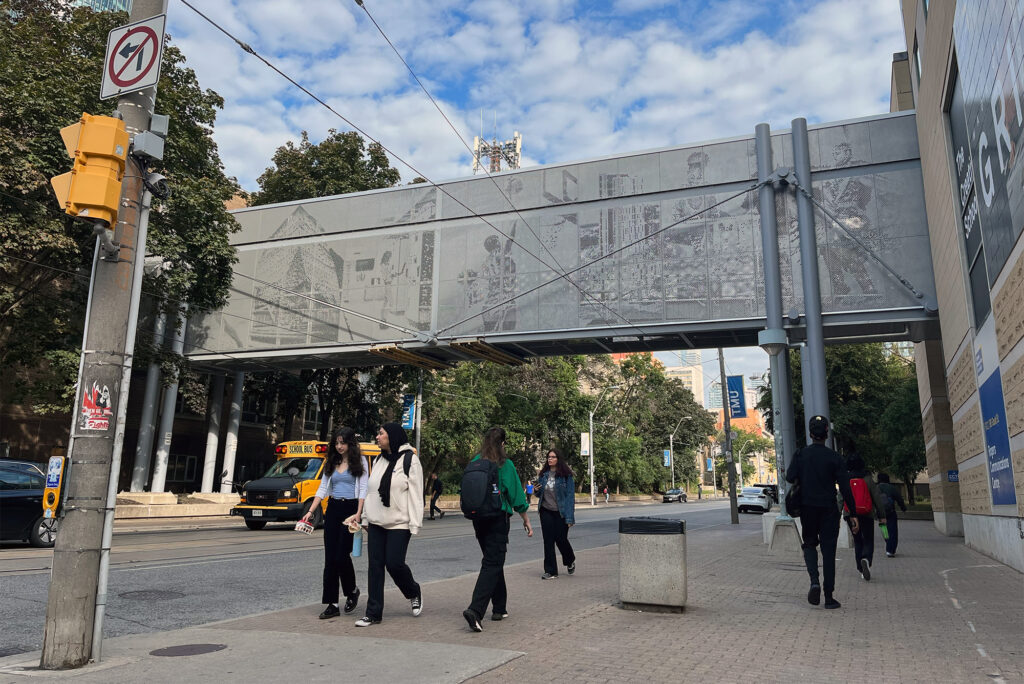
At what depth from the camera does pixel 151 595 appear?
8461mm

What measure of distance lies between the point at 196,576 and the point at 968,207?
13928 mm

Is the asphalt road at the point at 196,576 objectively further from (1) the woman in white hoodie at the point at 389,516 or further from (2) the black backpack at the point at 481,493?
(2) the black backpack at the point at 481,493

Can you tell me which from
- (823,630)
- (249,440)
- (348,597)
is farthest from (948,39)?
(249,440)

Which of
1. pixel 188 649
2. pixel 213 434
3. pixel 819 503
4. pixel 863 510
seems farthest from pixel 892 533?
pixel 213 434

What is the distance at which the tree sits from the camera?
59.5 ft

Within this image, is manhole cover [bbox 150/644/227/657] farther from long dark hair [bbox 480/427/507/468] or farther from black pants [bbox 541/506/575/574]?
black pants [bbox 541/506/575/574]

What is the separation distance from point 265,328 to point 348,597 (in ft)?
73.8

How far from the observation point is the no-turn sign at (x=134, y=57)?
18.4 ft

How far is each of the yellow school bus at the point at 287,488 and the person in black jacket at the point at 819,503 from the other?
13865 mm

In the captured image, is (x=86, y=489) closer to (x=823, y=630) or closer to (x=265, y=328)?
(x=823, y=630)

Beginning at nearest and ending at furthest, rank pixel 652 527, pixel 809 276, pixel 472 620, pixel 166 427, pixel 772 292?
1. pixel 472 620
2. pixel 652 527
3. pixel 809 276
4. pixel 772 292
5. pixel 166 427

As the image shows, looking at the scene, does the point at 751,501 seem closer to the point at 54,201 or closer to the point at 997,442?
the point at 997,442

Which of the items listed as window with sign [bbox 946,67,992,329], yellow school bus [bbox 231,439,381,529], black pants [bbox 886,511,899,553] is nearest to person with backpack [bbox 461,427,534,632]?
window with sign [bbox 946,67,992,329]

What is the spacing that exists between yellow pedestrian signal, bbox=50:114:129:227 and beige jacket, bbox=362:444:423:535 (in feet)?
9.83
